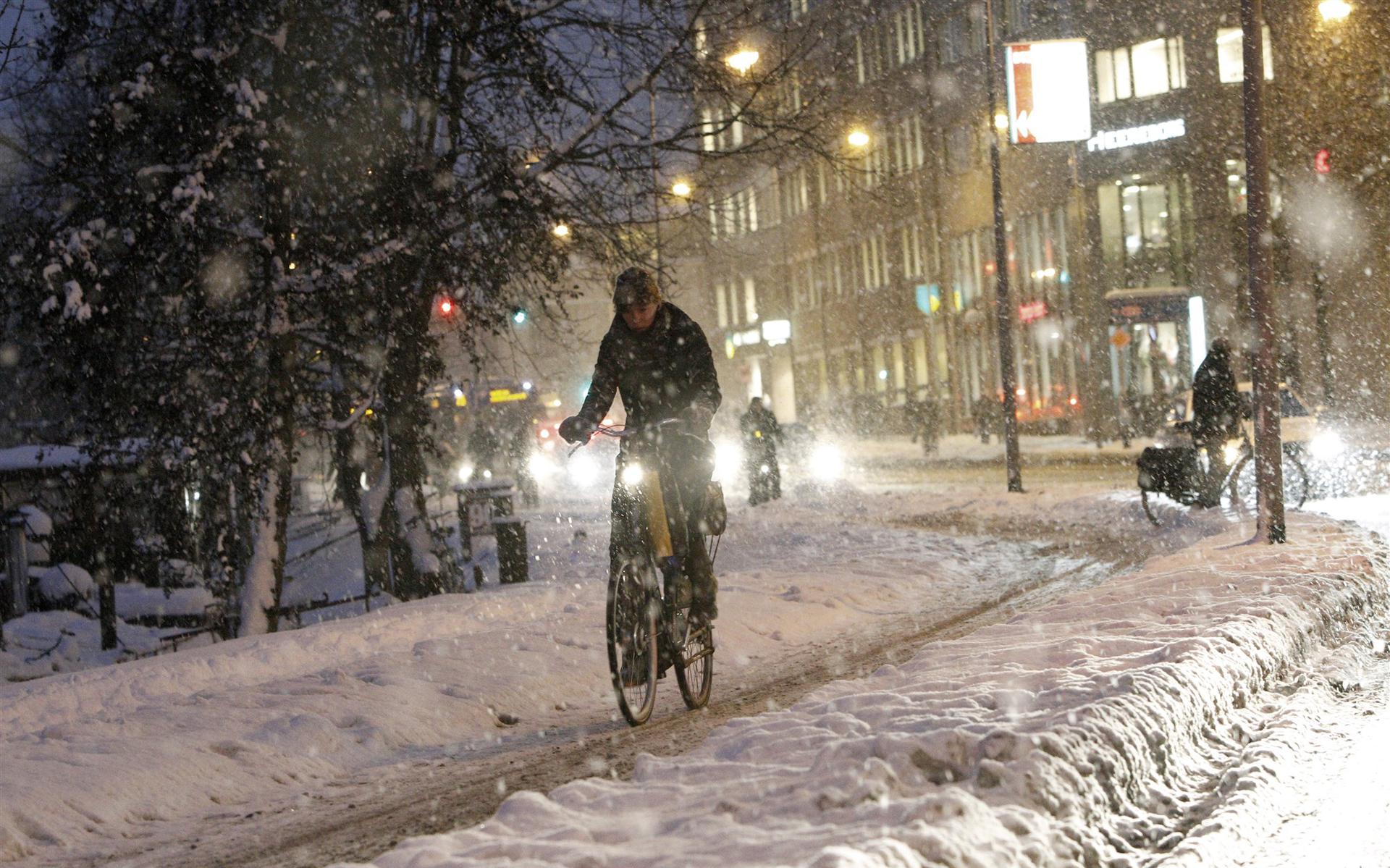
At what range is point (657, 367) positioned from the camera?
23.2 feet

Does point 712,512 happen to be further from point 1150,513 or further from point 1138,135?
point 1138,135

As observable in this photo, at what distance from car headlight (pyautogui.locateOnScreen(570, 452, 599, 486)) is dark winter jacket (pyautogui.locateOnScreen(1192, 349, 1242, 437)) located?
920 inches

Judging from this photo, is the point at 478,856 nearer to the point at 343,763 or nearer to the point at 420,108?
the point at 343,763

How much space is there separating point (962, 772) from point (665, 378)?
297 cm

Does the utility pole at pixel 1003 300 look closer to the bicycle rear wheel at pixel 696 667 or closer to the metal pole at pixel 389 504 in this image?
the metal pole at pixel 389 504

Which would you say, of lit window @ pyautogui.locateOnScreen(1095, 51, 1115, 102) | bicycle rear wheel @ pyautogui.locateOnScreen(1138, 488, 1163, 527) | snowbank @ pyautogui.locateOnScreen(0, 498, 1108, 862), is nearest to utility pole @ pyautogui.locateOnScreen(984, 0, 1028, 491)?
bicycle rear wheel @ pyautogui.locateOnScreen(1138, 488, 1163, 527)

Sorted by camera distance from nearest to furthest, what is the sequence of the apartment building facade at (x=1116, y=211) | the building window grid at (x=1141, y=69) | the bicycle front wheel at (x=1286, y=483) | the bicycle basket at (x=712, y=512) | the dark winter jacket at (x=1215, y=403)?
the bicycle basket at (x=712, y=512)
the dark winter jacket at (x=1215, y=403)
the bicycle front wheel at (x=1286, y=483)
the apartment building facade at (x=1116, y=211)
the building window grid at (x=1141, y=69)

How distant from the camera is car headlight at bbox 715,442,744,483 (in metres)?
38.1

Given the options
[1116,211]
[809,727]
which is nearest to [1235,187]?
[1116,211]

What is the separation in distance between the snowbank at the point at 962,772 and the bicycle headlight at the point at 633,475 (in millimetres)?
1287

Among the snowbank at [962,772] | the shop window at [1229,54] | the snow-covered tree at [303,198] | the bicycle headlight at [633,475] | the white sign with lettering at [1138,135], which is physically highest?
the shop window at [1229,54]

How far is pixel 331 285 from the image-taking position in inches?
497

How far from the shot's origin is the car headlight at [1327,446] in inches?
792

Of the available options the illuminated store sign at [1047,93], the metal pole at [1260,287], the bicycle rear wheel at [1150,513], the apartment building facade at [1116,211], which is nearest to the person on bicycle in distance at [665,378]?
the metal pole at [1260,287]
